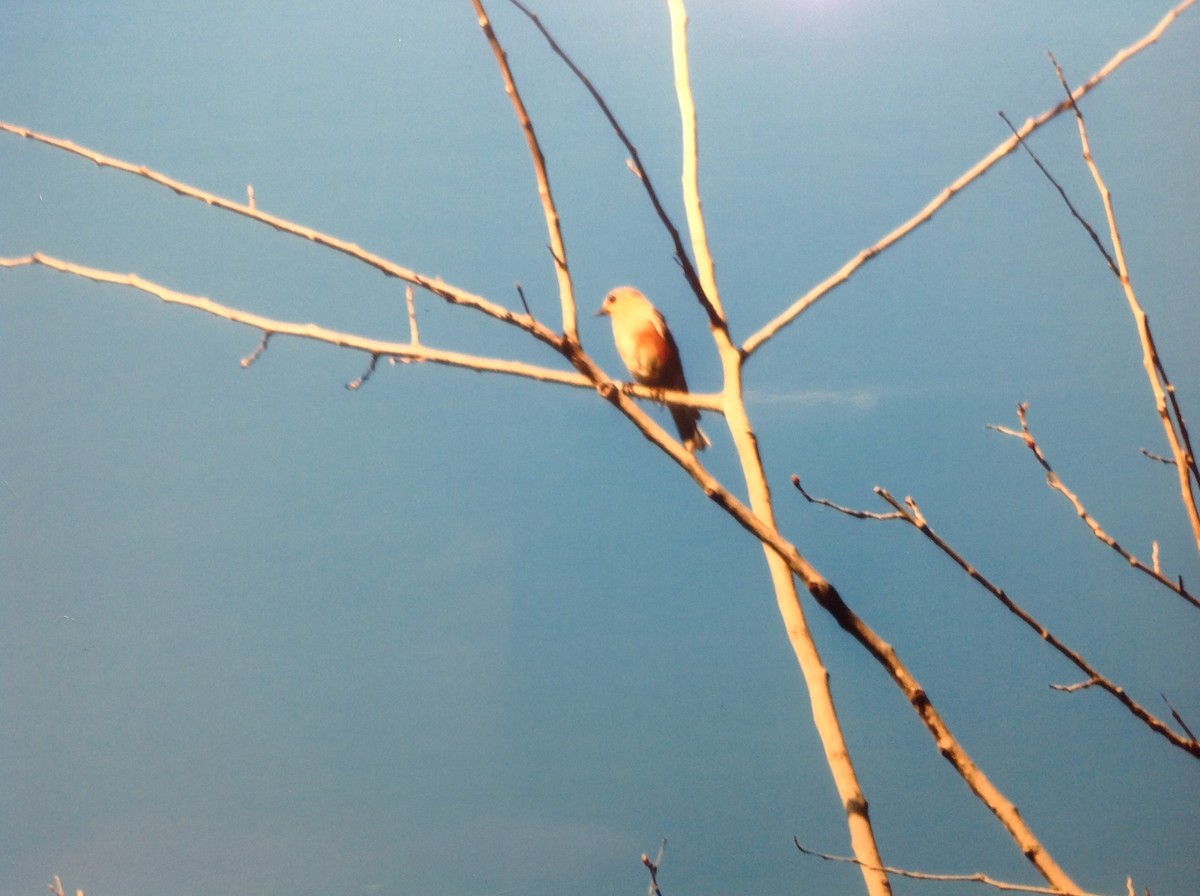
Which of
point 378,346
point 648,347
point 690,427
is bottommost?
point 378,346

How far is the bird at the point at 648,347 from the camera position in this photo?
2301 millimetres

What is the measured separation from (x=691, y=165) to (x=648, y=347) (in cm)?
158

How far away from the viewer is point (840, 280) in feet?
2.73

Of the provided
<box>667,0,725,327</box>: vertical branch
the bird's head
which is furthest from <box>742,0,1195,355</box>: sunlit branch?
the bird's head

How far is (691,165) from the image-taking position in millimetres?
837

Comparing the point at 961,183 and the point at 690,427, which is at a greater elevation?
the point at 690,427

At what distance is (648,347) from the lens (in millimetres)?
2416

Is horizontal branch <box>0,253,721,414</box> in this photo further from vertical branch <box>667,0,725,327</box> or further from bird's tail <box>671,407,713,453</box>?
bird's tail <box>671,407,713,453</box>

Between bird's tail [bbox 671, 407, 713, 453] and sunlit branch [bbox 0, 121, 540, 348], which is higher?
bird's tail [bbox 671, 407, 713, 453]

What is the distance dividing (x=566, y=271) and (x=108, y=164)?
18.9 inches

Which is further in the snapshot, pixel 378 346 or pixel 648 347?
pixel 648 347

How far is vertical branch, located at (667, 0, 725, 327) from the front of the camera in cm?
82

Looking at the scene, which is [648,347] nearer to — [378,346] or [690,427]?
[690,427]

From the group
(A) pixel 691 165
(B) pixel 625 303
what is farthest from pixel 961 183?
(B) pixel 625 303
